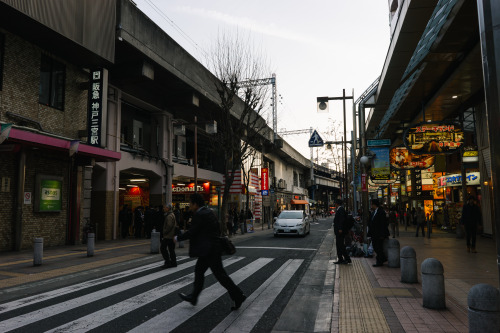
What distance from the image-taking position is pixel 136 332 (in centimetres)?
477

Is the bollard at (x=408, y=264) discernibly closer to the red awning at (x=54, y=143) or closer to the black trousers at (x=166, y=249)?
the black trousers at (x=166, y=249)

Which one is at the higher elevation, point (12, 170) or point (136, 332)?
point (12, 170)

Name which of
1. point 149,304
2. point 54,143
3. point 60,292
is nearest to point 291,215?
point 54,143

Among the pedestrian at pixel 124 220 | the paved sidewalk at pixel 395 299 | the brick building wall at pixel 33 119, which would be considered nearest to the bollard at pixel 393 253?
the paved sidewalk at pixel 395 299

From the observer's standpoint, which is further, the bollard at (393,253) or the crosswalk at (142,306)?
the bollard at (393,253)

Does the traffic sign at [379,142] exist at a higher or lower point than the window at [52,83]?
lower

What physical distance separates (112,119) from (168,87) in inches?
173

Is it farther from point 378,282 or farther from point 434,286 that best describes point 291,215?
point 434,286

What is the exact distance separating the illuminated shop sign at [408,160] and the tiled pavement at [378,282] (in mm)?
4123

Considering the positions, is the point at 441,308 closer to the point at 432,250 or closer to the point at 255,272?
the point at 255,272

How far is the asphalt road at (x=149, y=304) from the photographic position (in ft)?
16.8

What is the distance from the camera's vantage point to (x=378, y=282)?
25.4ft

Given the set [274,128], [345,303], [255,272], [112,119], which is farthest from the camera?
[274,128]

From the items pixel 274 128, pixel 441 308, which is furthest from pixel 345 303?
pixel 274 128
